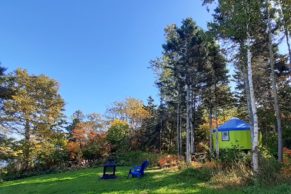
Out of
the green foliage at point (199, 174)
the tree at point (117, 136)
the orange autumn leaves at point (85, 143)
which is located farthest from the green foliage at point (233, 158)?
the tree at point (117, 136)

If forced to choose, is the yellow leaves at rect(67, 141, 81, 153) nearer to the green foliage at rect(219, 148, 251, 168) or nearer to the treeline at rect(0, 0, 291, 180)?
the treeline at rect(0, 0, 291, 180)

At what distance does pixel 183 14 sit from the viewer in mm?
22250

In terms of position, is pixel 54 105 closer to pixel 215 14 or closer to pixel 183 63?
pixel 183 63

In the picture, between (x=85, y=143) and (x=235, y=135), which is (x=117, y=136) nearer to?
(x=85, y=143)

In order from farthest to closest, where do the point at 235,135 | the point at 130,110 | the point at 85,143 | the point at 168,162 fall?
the point at 130,110
the point at 85,143
the point at 235,135
the point at 168,162

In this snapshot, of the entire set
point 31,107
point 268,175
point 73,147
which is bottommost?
point 268,175

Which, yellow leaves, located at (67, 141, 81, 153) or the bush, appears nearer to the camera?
the bush

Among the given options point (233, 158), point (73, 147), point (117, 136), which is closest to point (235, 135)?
point (233, 158)

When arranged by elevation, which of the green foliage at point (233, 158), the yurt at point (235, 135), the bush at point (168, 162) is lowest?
the bush at point (168, 162)

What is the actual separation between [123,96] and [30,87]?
1652cm

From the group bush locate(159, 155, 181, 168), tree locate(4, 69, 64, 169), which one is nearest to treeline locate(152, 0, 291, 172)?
bush locate(159, 155, 181, 168)

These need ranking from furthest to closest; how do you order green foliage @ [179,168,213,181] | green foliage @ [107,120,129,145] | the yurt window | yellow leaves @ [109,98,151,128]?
yellow leaves @ [109,98,151,128], green foliage @ [107,120,129,145], the yurt window, green foliage @ [179,168,213,181]

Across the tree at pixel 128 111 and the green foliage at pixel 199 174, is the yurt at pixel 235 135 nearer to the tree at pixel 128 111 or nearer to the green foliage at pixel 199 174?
the green foliage at pixel 199 174

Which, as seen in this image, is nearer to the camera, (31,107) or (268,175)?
(268,175)
